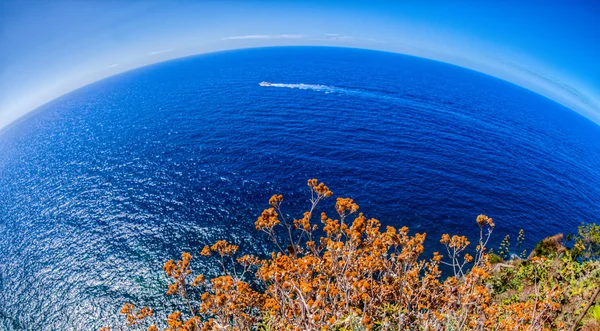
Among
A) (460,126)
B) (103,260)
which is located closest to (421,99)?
(460,126)

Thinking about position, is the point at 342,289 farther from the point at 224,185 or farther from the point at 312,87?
the point at 312,87

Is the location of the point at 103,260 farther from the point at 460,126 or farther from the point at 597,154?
the point at 597,154

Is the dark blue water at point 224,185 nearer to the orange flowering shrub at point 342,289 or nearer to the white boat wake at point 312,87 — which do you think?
the white boat wake at point 312,87

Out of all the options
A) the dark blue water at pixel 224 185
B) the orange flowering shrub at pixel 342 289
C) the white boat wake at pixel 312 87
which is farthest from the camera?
the white boat wake at pixel 312 87

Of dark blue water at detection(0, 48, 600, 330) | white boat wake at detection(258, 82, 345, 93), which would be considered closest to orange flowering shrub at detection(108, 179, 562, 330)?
dark blue water at detection(0, 48, 600, 330)

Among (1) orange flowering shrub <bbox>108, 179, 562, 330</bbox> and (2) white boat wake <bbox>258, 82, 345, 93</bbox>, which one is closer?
(1) orange flowering shrub <bbox>108, 179, 562, 330</bbox>

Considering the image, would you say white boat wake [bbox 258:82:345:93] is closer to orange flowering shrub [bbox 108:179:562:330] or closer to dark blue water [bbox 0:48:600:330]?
dark blue water [bbox 0:48:600:330]

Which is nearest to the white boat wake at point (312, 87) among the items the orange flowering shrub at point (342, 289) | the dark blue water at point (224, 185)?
the dark blue water at point (224, 185)

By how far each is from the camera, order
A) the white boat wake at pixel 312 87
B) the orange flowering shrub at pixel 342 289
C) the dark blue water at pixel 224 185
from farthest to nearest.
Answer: the white boat wake at pixel 312 87 < the dark blue water at pixel 224 185 < the orange flowering shrub at pixel 342 289
